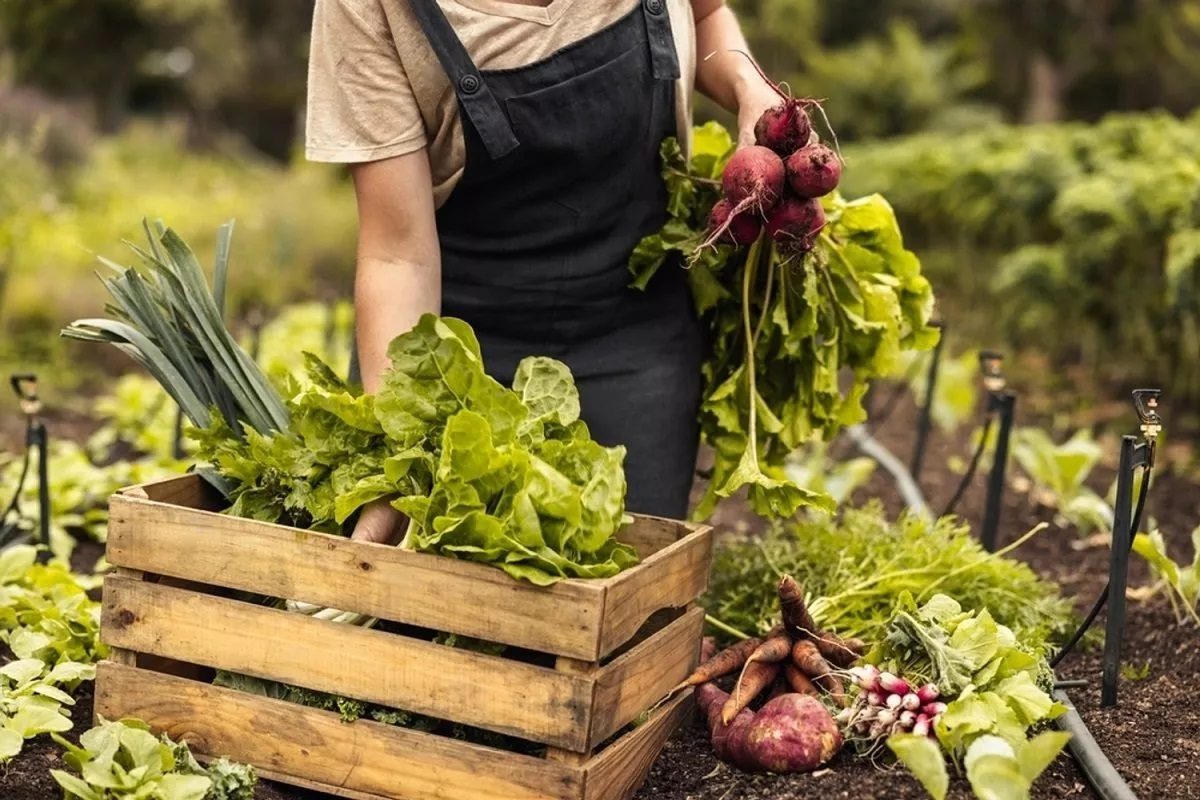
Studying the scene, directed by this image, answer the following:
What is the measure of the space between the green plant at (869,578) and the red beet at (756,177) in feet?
3.23

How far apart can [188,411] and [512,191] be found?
2.87 ft

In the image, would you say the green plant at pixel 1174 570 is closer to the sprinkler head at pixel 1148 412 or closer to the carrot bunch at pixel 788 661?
the sprinkler head at pixel 1148 412

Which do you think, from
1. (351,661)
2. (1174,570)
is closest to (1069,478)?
(1174,570)

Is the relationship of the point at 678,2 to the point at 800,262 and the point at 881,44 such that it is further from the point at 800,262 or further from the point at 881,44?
the point at 881,44

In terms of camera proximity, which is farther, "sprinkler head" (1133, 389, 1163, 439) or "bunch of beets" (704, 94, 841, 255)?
"sprinkler head" (1133, 389, 1163, 439)

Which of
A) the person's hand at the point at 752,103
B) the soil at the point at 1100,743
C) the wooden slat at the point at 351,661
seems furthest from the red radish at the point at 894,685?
the person's hand at the point at 752,103

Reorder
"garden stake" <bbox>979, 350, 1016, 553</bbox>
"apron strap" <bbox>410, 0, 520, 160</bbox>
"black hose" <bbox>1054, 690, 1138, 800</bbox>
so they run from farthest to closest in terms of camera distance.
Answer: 1. "garden stake" <bbox>979, 350, 1016, 553</bbox>
2. "apron strap" <bbox>410, 0, 520, 160</bbox>
3. "black hose" <bbox>1054, 690, 1138, 800</bbox>

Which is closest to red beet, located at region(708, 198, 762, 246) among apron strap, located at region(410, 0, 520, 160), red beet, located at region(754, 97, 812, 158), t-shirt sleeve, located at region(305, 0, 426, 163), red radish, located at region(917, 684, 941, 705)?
red beet, located at region(754, 97, 812, 158)

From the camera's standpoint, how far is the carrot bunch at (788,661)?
294 cm

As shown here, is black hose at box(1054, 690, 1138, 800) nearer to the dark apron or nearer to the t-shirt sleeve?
the dark apron

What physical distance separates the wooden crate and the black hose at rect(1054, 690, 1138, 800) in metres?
0.79

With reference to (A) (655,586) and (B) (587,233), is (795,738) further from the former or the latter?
(B) (587,233)

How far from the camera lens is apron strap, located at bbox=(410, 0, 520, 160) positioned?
117 inches

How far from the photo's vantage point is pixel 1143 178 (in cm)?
617
